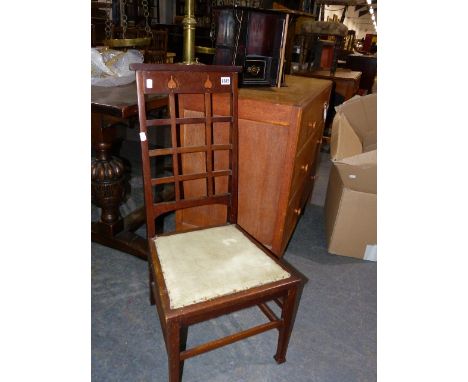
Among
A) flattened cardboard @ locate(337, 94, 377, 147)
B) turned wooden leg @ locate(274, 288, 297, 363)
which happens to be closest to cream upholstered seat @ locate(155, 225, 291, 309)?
turned wooden leg @ locate(274, 288, 297, 363)

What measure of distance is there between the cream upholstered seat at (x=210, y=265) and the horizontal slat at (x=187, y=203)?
107 mm

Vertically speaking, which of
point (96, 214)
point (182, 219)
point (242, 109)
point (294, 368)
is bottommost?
point (294, 368)

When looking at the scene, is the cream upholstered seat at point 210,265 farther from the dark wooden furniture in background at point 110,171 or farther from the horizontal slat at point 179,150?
the dark wooden furniture in background at point 110,171

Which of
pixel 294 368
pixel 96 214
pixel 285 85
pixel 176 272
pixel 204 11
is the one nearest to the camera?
pixel 176 272

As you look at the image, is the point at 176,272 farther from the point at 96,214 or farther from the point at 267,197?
the point at 96,214

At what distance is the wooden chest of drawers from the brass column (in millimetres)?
219

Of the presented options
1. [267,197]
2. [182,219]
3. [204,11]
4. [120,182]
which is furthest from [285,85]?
[204,11]

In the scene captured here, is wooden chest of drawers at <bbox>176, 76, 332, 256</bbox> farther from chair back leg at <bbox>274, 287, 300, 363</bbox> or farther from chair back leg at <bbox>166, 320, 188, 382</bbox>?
chair back leg at <bbox>166, 320, 188, 382</bbox>

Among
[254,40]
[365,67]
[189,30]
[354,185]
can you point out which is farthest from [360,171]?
[365,67]

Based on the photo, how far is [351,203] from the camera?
1.93 metres

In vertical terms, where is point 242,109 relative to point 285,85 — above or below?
below

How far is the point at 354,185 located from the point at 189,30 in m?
1.16

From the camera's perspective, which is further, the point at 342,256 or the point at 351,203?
the point at 342,256
